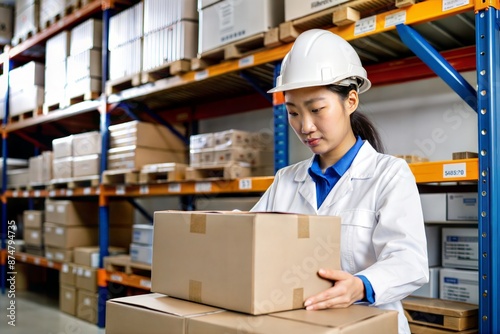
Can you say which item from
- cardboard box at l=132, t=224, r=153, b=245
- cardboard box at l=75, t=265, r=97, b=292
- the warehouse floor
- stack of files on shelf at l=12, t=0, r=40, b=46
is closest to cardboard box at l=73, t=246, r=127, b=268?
cardboard box at l=75, t=265, r=97, b=292

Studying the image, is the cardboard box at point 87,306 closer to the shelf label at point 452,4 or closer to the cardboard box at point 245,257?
the cardboard box at point 245,257

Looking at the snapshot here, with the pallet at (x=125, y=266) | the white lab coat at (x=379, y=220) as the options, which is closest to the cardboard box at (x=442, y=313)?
the white lab coat at (x=379, y=220)

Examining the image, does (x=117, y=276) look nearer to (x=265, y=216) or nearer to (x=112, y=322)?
(x=112, y=322)

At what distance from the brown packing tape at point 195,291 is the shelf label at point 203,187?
8.33 feet

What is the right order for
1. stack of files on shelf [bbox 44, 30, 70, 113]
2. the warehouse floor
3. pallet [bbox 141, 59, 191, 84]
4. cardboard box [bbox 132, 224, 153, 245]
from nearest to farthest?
pallet [bbox 141, 59, 191, 84]
cardboard box [bbox 132, 224, 153, 245]
the warehouse floor
stack of files on shelf [bbox 44, 30, 70, 113]

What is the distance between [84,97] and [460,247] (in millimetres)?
4308

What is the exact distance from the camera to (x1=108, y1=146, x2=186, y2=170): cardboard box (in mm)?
4836

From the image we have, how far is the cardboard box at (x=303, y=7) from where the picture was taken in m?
3.09

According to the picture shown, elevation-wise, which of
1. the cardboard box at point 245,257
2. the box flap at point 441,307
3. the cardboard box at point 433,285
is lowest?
the box flap at point 441,307

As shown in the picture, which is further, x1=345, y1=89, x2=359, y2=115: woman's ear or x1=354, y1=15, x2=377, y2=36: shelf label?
x1=354, y1=15, x2=377, y2=36: shelf label

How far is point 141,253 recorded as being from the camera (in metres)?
4.80

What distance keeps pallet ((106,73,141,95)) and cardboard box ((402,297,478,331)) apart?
3164 mm

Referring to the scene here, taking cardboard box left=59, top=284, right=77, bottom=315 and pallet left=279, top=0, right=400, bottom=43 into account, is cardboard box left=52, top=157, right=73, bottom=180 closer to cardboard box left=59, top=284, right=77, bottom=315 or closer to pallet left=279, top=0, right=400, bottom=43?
cardboard box left=59, top=284, right=77, bottom=315

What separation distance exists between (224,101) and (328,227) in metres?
3.99
